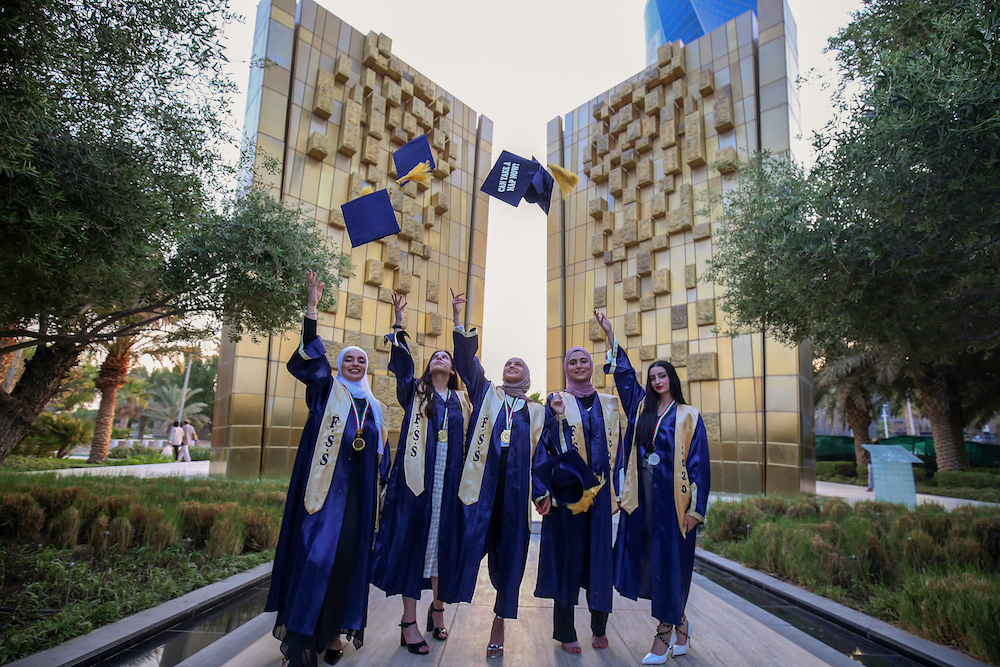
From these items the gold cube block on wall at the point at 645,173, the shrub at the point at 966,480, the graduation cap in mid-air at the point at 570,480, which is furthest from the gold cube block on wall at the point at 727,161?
the graduation cap in mid-air at the point at 570,480

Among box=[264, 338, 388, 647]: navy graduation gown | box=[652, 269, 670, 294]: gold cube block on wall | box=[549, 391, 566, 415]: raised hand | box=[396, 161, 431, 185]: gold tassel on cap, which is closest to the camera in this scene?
box=[264, 338, 388, 647]: navy graduation gown

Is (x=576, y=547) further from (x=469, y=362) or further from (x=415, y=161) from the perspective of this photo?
(x=415, y=161)

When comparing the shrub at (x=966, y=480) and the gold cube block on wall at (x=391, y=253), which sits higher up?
the gold cube block on wall at (x=391, y=253)

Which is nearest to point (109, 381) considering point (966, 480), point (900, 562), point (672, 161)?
point (672, 161)

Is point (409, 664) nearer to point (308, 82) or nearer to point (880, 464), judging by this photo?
point (880, 464)

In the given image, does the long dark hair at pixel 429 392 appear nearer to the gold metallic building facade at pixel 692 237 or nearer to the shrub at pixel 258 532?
the shrub at pixel 258 532

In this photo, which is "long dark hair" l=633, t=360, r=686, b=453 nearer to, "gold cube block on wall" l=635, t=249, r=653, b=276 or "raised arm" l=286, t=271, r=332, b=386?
"raised arm" l=286, t=271, r=332, b=386

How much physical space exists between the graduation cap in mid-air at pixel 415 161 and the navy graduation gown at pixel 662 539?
10.8 feet

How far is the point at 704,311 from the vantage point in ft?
58.4

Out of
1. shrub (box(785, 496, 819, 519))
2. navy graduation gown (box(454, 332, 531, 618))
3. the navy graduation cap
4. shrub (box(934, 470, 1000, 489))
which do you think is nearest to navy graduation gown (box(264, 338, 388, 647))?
navy graduation gown (box(454, 332, 531, 618))

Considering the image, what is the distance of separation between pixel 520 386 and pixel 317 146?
50.2 feet

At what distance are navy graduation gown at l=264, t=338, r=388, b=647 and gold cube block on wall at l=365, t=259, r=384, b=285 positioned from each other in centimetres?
1509

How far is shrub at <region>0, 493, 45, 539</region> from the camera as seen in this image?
21.6 ft

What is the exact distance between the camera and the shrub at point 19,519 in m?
6.57
